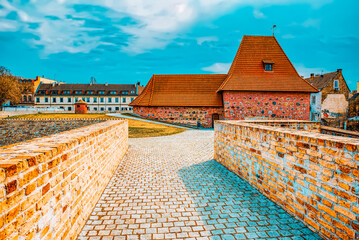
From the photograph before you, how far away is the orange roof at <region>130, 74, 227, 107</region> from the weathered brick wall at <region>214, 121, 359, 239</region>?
64.6 feet

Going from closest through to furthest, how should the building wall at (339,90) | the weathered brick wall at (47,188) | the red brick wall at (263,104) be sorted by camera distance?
the weathered brick wall at (47,188) → the red brick wall at (263,104) → the building wall at (339,90)

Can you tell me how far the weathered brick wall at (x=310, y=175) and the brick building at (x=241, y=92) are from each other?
1838 centimetres

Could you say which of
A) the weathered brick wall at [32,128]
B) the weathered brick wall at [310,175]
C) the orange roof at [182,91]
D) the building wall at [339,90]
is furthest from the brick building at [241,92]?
the weathered brick wall at [310,175]

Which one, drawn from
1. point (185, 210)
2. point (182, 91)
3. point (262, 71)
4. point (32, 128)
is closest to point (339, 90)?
point (262, 71)

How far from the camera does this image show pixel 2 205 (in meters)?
1.71

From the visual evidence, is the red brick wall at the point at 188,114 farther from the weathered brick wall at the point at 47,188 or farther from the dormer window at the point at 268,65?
the weathered brick wall at the point at 47,188

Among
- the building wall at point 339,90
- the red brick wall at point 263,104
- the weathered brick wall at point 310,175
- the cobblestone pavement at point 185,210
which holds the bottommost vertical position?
the cobblestone pavement at point 185,210

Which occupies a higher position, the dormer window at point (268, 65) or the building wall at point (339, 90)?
the dormer window at point (268, 65)

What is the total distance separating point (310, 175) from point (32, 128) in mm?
14797

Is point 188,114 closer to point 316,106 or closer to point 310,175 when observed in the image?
point 310,175

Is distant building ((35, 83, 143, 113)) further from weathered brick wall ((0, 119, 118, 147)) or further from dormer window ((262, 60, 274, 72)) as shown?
weathered brick wall ((0, 119, 118, 147))

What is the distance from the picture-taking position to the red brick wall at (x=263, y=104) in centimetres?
2336

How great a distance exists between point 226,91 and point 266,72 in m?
5.65

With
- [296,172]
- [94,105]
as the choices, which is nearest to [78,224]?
[296,172]
